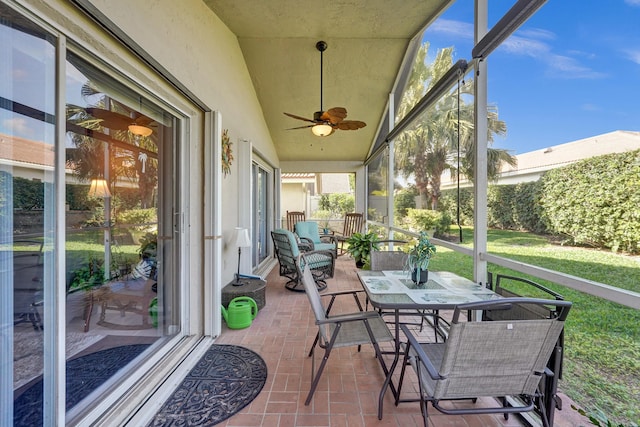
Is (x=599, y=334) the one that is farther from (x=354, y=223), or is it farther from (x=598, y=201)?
(x=354, y=223)

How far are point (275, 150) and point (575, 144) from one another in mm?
6103

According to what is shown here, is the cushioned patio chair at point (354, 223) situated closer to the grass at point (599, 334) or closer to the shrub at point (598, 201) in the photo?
the grass at point (599, 334)

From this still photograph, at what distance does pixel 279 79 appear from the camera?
477 centimetres

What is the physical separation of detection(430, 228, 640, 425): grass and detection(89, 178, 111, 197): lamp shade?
2881 millimetres

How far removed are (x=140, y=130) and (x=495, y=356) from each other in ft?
8.67

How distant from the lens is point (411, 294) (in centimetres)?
186

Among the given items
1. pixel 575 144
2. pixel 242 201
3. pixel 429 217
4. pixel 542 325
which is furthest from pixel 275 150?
pixel 542 325

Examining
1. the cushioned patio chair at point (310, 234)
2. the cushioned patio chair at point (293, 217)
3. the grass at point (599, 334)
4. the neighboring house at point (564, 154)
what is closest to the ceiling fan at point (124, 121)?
the neighboring house at point (564, 154)

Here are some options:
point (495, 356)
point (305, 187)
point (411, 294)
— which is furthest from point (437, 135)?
point (305, 187)

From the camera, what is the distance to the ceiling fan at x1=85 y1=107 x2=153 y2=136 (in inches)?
67.1

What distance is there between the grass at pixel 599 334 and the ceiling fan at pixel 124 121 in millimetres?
2963

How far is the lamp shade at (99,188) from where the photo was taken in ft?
5.55

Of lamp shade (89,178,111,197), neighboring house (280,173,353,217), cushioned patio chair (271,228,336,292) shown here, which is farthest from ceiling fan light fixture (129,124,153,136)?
neighboring house (280,173,353,217)

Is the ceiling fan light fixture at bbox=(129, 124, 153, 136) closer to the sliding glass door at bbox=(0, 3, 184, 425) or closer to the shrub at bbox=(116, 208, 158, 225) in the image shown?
the sliding glass door at bbox=(0, 3, 184, 425)
